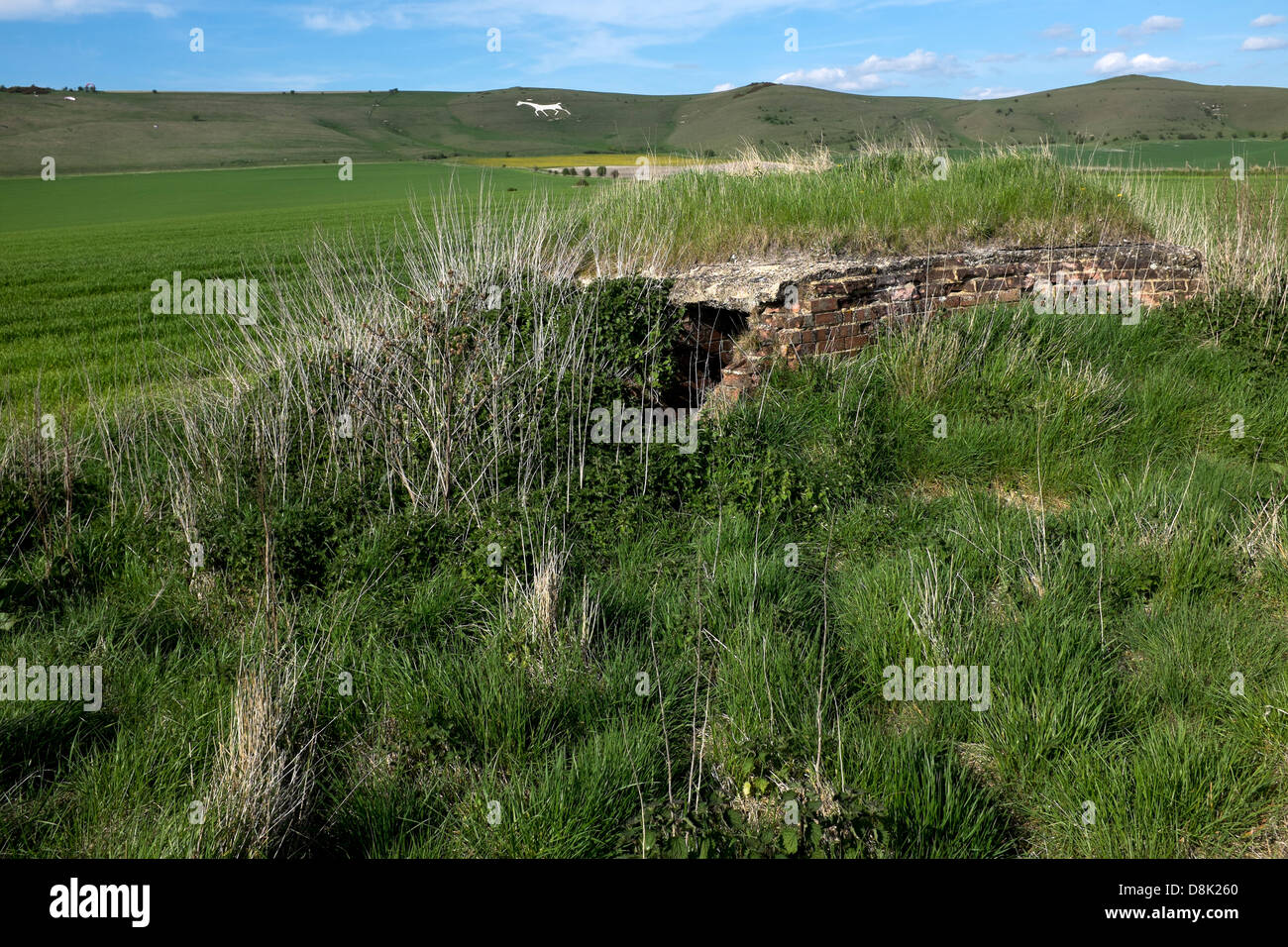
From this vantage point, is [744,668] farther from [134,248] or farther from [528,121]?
[528,121]

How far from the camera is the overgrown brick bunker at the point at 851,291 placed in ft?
24.8

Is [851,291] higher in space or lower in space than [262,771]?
higher

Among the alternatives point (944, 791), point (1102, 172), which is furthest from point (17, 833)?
point (1102, 172)

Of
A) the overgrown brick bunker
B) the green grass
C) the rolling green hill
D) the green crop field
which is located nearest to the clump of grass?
the overgrown brick bunker

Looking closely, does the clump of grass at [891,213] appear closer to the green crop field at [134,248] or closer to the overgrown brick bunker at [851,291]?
the overgrown brick bunker at [851,291]

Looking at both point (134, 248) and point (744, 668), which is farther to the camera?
point (134, 248)

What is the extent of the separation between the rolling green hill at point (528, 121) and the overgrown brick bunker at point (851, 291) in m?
43.5

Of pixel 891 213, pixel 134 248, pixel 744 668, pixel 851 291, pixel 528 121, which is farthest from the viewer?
pixel 528 121

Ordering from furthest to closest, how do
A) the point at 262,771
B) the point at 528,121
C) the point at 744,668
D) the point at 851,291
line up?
1. the point at 528,121
2. the point at 851,291
3. the point at 744,668
4. the point at 262,771

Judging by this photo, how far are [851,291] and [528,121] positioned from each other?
15816cm

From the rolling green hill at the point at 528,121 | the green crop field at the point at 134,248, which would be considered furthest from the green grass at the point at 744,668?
the rolling green hill at the point at 528,121

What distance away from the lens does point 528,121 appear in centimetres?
15125

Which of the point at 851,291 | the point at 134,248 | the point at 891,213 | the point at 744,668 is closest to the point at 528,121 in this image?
the point at 134,248

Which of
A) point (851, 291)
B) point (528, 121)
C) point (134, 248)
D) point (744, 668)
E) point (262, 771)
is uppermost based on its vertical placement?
point (528, 121)
